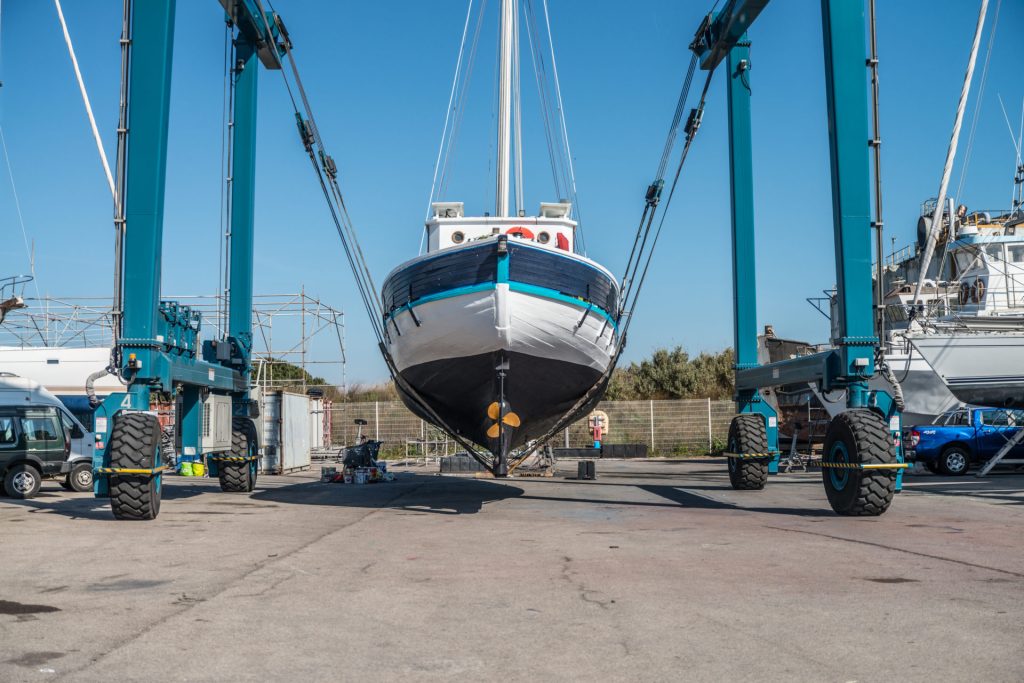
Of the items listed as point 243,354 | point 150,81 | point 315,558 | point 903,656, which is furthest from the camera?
point 243,354

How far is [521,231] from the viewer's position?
554 inches

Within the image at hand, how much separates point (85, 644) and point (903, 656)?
3718mm

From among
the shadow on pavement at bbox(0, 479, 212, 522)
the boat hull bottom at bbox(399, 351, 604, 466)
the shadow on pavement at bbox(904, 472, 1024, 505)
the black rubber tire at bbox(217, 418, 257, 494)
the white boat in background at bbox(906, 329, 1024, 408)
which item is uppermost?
the white boat in background at bbox(906, 329, 1024, 408)

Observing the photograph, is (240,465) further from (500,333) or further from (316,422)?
(316,422)

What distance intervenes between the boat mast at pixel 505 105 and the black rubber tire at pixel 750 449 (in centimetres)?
529

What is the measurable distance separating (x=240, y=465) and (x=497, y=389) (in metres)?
5.17

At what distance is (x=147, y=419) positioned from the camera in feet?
32.8

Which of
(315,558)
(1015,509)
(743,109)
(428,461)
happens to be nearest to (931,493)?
(1015,509)

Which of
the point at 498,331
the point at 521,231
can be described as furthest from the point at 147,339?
the point at 521,231

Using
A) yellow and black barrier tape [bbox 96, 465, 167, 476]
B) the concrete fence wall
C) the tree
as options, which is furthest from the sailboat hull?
the tree

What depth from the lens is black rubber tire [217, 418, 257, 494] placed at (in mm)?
14445

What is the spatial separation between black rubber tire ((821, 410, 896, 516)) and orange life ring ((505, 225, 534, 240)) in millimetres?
5648

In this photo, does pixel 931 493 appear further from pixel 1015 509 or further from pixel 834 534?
pixel 834 534

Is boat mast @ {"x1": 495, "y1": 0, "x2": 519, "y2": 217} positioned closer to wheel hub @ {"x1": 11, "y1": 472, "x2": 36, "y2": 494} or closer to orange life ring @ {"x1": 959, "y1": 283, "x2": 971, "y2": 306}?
wheel hub @ {"x1": 11, "y1": 472, "x2": 36, "y2": 494}
